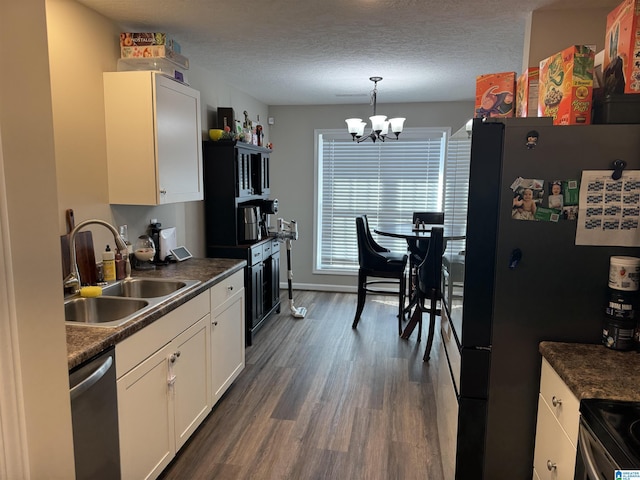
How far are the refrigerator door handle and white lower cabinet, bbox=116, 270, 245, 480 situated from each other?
155cm

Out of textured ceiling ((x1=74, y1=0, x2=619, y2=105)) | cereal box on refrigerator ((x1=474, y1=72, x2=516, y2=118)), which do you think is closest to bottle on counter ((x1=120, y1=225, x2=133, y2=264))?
textured ceiling ((x1=74, y1=0, x2=619, y2=105))

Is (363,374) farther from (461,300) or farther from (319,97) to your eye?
(319,97)

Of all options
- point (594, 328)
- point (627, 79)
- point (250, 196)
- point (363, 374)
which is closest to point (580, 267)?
point (594, 328)

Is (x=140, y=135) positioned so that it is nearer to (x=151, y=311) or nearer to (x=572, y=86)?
(x=151, y=311)

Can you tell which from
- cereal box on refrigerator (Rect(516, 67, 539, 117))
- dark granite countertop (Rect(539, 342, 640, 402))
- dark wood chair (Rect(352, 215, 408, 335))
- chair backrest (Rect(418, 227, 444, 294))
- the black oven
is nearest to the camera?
the black oven

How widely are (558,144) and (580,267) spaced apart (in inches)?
18.0

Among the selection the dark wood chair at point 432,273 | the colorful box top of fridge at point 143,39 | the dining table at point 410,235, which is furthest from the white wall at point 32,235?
the dining table at point 410,235

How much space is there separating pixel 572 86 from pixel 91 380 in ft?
6.73

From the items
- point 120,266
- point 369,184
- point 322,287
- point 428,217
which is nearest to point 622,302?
point 120,266

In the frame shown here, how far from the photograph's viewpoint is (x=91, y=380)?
1555mm

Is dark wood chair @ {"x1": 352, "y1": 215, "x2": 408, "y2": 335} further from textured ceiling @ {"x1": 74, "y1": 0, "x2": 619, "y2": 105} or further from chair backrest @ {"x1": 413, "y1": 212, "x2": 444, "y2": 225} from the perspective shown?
textured ceiling @ {"x1": 74, "y1": 0, "x2": 619, "y2": 105}

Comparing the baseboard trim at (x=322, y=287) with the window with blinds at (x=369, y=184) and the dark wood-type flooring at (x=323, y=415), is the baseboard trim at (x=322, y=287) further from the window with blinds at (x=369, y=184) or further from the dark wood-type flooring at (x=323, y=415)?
the dark wood-type flooring at (x=323, y=415)

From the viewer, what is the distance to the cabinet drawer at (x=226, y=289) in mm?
2719

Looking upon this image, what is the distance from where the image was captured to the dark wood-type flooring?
92.5 inches
